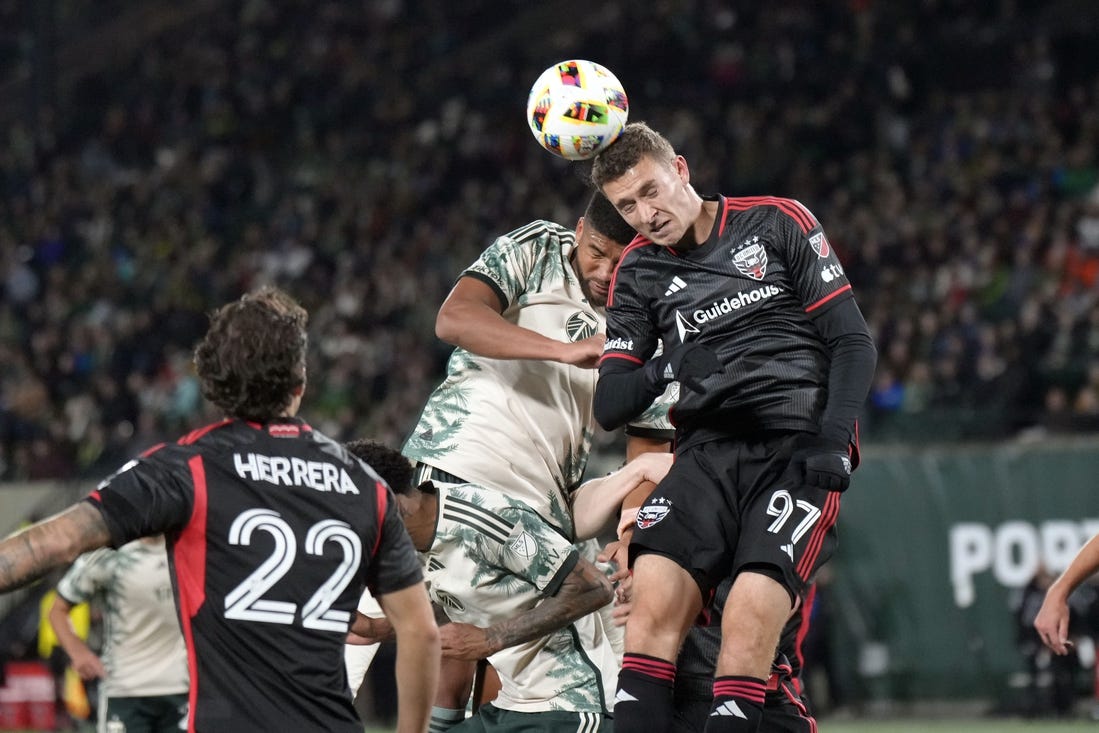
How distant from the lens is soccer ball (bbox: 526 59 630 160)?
20.7ft

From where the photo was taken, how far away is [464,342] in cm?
653

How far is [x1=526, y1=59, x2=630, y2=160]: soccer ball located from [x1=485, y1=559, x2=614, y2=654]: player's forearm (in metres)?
1.63

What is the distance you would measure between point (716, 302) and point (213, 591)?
91.1 inches

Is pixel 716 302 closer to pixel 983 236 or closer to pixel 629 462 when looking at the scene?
pixel 629 462

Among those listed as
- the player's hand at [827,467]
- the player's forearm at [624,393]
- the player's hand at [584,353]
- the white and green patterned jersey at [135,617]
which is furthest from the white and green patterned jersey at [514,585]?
the white and green patterned jersey at [135,617]

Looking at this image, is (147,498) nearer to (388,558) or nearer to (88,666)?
(388,558)

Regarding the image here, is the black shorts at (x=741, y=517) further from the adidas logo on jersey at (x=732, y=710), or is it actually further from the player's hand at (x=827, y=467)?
the adidas logo on jersey at (x=732, y=710)

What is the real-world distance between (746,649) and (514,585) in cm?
137

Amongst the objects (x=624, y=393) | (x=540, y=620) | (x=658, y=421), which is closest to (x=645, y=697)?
(x=540, y=620)

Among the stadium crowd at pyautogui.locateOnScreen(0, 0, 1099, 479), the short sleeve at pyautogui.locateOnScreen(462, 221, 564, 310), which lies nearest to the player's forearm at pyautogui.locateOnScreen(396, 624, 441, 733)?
the short sleeve at pyautogui.locateOnScreen(462, 221, 564, 310)

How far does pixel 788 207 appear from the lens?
5977 millimetres

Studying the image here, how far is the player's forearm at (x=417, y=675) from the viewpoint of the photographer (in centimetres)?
453

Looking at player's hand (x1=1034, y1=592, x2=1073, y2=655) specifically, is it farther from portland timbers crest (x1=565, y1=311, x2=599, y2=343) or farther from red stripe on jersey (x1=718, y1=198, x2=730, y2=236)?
portland timbers crest (x1=565, y1=311, x2=599, y2=343)

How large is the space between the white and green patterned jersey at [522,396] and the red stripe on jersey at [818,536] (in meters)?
1.39
